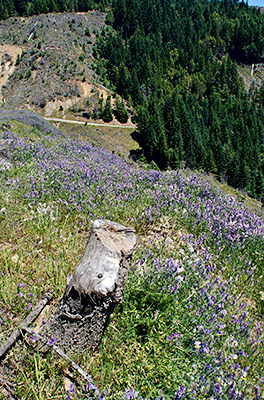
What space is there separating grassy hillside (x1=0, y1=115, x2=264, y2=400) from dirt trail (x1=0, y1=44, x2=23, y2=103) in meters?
63.1

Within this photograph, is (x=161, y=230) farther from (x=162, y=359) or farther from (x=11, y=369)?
(x=11, y=369)

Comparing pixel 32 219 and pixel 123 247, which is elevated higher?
pixel 123 247

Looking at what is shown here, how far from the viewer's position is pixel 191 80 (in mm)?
89500

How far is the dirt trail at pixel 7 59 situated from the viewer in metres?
60.2

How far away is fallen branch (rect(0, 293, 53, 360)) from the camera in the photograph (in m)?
2.32

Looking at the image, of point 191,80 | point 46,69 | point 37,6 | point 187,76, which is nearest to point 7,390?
point 46,69

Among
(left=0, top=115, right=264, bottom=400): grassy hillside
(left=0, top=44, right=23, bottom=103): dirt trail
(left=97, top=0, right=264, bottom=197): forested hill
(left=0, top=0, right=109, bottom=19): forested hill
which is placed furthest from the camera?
(left=0, top=0, right=109, bottom=19): forested hill

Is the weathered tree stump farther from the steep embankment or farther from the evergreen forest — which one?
the steep embankment

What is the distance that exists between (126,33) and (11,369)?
121m

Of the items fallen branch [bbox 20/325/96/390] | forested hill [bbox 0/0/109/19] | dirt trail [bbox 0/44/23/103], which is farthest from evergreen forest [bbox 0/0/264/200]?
fallen branch [bbox 20/325/96/390]

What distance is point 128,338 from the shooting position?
9.14 ft

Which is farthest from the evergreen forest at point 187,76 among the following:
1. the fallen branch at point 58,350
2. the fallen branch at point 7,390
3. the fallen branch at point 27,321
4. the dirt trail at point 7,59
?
the fallen branch at point 7,390

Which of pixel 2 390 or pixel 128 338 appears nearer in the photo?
pixel 2 390

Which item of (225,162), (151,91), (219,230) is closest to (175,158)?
(225,162)
